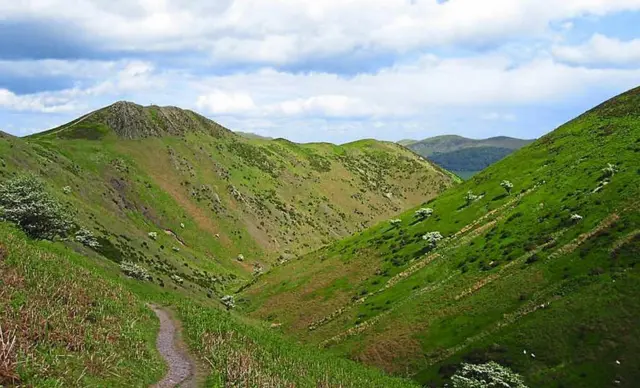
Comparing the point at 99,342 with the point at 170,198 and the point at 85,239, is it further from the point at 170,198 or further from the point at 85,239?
the point at 170,198

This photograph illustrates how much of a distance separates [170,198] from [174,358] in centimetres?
12229

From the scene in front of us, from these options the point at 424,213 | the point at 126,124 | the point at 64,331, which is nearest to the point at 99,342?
the point at 64,331

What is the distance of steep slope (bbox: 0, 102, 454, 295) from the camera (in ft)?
356

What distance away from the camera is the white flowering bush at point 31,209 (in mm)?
62344

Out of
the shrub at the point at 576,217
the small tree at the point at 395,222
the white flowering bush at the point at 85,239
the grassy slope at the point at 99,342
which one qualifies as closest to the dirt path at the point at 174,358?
the grassy slope at the point at 99,342

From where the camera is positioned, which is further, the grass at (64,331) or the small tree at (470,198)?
the small tree at (470,198)

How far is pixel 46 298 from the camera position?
103 ft

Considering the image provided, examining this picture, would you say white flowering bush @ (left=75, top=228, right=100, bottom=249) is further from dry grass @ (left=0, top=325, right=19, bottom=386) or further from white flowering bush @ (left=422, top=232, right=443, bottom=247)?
dry grass @ (left=0, top=325, right=19, bottom=386)

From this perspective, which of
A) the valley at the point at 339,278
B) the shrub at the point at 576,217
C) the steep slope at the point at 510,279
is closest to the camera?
the valley at the point at 339,278

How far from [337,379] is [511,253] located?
40.1m

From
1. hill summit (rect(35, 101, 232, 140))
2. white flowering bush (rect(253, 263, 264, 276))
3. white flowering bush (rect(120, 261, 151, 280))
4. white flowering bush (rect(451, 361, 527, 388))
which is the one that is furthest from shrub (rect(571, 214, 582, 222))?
hill summit (rect(35, 101, 232, 140))

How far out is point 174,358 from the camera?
33.0 metres

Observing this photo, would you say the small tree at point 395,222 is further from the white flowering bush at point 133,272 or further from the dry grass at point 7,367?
the dry grass at point 7,367

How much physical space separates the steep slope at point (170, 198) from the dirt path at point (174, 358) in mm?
47077
